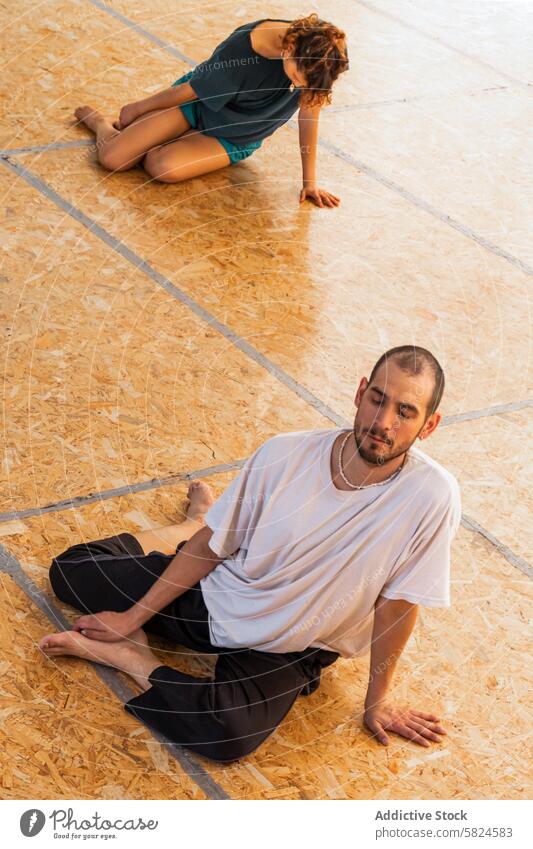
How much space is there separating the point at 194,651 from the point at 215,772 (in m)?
0.37

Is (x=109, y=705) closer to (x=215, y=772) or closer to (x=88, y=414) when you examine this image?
(x=215, y=772)

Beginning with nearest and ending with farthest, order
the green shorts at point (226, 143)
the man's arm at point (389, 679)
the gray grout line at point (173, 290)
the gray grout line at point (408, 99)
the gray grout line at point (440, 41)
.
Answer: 1. the man's arm at point (389, 679)
2. the gray grout line at point (173, 290)
3. the green shorts at point (226, 143)
4. the gray grout line at point (408, 99)
5. the gray grout line at point (440, 41)

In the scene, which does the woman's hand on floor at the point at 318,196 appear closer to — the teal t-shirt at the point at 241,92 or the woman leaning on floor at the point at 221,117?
the woman leaning on floor at the point at 221,117

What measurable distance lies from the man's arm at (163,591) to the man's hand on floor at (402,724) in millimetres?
502

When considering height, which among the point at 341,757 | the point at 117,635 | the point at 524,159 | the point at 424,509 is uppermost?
the point at 424,509

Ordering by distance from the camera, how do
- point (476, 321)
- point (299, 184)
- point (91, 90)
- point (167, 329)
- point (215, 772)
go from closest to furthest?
point (215, 772), point (167, 329), point (476, 321), point (299, 184), point (91, 90)

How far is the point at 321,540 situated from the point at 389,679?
0.38 metres

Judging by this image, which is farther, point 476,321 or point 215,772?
point 476,321

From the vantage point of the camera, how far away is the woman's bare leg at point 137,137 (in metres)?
4.79

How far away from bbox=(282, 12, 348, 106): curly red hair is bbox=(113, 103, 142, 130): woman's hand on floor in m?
0.81

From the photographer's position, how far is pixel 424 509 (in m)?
2.44

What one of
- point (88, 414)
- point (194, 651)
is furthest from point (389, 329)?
point (194, 651)

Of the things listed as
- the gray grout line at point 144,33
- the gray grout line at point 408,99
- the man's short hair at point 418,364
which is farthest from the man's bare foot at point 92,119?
the man's short hair at point 418,364

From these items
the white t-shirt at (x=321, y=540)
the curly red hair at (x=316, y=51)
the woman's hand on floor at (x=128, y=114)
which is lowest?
the woman's hand on floor at (x=128, y=114)
